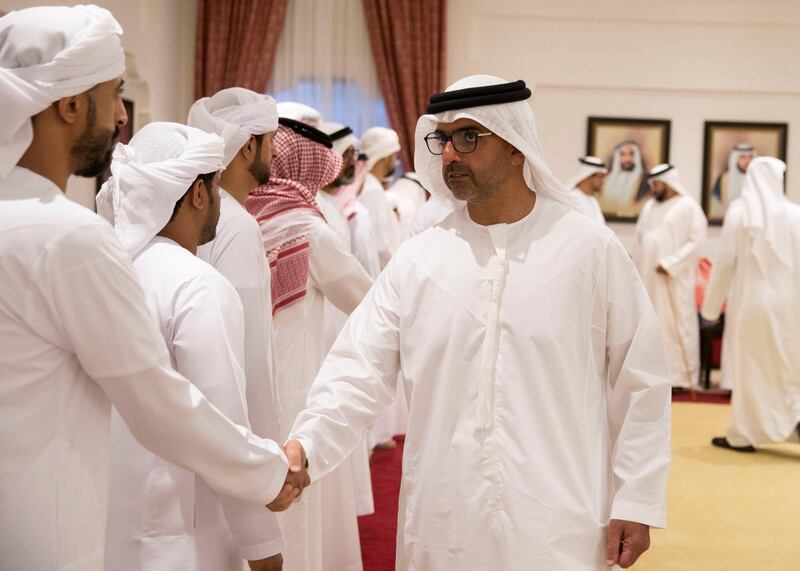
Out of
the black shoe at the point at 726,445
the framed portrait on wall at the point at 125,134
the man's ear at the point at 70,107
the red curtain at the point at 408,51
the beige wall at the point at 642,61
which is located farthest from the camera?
the beige wall at the point at 642,61

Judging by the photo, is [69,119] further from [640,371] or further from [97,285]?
[640,371]

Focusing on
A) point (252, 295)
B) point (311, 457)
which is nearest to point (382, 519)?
point (252, 295)

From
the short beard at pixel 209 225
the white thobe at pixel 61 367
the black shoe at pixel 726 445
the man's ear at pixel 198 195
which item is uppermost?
the man's ear at pixel 198 195

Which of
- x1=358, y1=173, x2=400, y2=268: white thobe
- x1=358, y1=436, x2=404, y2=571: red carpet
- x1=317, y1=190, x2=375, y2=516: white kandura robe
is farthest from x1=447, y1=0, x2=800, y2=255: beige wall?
x1=317, y1=190, x2=375, y2=516: white kandura robe

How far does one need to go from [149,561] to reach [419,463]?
67cm

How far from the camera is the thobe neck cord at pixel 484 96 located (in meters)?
2.62

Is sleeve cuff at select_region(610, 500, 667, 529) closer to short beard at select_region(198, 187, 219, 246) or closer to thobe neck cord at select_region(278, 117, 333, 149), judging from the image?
short beard at select_region(198, 187, 219, 246)

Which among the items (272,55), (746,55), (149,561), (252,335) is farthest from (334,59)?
(149,561)

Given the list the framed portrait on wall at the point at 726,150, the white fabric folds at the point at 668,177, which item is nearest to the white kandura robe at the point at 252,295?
the white fabric folds at the point at 668,177

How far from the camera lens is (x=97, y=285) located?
1753mm

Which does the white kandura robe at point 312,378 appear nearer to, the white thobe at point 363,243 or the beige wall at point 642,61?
the white thobe at point 363,243

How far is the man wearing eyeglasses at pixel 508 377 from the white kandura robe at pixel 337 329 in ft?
7.06

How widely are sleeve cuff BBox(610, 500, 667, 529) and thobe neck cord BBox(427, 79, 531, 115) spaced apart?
1011 mm

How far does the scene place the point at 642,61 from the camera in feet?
38.0
